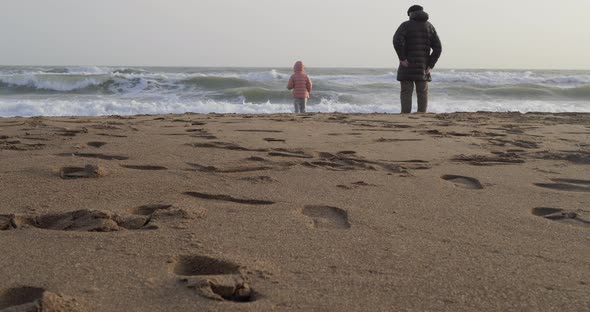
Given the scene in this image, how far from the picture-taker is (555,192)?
2.42 meters

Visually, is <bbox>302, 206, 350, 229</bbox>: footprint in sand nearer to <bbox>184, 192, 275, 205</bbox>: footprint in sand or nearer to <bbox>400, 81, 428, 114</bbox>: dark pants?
<bbox>184, 192, 275, 205</bbox>: footprint in sand

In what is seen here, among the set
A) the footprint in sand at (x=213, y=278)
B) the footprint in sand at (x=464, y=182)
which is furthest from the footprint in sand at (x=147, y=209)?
the footprint in sand at (x=464, y=182)

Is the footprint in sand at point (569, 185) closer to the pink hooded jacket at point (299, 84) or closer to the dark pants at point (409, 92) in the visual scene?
the dark pants at point (409, 92)

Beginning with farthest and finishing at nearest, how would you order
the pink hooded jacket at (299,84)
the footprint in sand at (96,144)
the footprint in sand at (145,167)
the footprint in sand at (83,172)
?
the pink hooded jacket at (299,84), the footprint in sand at (96,144), the footprint in sand at (145,167), the footprint in sand at (83,172)

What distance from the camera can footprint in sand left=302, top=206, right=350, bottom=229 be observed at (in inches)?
72.1

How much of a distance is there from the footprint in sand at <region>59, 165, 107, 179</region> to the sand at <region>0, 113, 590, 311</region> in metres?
0.01

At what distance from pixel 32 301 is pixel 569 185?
2409 mm

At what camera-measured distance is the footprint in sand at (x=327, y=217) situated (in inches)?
72.1

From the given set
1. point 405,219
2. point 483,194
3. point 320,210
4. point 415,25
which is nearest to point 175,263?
point 320,210

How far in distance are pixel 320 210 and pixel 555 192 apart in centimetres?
118

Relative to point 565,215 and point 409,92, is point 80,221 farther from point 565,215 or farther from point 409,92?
point 409,92

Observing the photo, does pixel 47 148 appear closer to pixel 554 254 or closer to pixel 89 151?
pixel 89 151

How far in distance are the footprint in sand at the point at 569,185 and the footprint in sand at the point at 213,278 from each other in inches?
72.0

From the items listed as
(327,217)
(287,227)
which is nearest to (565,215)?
(327,217)
